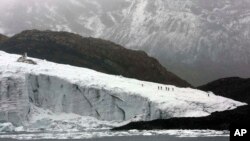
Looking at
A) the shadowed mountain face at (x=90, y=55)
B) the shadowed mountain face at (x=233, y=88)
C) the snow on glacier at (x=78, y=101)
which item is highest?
the shadowed mountain face at (x=90, y=55)

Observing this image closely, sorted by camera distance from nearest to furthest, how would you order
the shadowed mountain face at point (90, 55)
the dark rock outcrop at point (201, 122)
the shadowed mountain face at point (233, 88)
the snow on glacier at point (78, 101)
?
the dark rock outcrop at point (201, 122) → the snow on glacier at point (78, 101) → the shadowed mountain face at point (233, 88) → the shadowed mountain face at point (90, 55)

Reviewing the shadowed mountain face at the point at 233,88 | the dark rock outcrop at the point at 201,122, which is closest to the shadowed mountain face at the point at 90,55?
the shadowed mountain face at the point at 233,88

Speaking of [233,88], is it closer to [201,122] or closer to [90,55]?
[201,122]

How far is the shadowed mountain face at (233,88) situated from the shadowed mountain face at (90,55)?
33.2 m

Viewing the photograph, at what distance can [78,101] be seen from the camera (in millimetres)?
78000

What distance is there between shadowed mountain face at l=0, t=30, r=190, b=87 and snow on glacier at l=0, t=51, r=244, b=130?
7772 cm

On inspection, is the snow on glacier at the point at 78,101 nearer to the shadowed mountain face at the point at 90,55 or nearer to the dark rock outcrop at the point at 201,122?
the dark rock outcrop at the point at 201,122

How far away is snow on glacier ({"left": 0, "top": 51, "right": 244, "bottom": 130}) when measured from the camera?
246ft

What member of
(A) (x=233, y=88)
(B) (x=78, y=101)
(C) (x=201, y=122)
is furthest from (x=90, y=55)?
(C) (x=201, y=122)

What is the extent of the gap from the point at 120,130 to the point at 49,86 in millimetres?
14684

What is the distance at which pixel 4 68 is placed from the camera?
7881 centimetres

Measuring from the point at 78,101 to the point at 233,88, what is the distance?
1810 inches

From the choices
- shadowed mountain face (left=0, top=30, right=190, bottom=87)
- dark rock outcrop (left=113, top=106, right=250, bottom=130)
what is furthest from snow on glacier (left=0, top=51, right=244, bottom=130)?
shadowed mountain face (left=0, top=30, right=190, bottom=87)

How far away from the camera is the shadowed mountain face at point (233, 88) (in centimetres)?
10075
